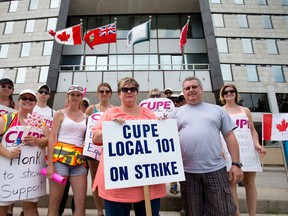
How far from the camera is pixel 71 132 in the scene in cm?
251

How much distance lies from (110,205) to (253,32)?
20007 millimetres

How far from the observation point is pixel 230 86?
302 centimetres

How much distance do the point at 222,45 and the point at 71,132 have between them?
1687cm

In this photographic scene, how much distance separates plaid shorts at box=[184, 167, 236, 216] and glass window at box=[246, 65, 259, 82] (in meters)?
16.4

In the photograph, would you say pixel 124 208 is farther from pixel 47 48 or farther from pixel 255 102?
pixel 47 48

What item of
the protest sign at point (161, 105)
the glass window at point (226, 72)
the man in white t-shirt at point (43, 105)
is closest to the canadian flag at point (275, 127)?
the protest sign at point (161, 105)

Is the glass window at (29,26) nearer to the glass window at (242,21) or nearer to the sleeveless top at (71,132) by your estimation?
the glass window at (242,21)

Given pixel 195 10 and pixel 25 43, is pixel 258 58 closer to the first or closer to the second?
pixel 195 10

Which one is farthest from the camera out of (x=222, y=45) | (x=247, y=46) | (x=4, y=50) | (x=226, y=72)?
(x=4, y=50)

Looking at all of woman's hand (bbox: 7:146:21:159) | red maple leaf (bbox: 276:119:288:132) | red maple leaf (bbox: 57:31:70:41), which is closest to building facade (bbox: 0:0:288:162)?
red maple leaf (bbox: 57:31:70:41)

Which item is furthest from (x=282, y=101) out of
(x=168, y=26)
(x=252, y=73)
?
(x=168, y=26)

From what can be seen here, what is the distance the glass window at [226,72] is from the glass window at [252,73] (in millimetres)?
1734

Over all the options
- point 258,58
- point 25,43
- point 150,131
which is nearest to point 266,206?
point 150,131

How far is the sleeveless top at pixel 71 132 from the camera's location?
2472 mm
